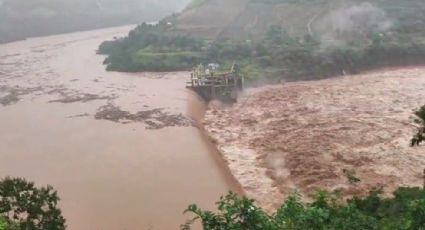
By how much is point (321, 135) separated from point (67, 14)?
51444 millimetres

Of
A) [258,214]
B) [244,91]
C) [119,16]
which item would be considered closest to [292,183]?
[258,214]

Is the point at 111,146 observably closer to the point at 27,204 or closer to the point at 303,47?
the point at 27,204

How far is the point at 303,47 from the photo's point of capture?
1428 inches

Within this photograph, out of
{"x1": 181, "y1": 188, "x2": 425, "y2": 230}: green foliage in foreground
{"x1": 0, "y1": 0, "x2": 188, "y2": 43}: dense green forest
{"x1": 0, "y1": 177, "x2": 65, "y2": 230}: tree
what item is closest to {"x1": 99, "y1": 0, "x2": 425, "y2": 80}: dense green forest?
{"x1": 0, "y1": 0, "x2": 188, "y2": 43}: dense green forest

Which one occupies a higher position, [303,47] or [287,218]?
[303,47]

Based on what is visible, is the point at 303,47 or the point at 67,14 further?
the point at 67,14

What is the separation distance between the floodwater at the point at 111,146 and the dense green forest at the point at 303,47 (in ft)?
9.48

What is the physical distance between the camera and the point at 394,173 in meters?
17.3

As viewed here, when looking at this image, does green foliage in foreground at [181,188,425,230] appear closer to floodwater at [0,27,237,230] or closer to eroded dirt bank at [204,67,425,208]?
eroded dirt bank at [204,67,425,208]

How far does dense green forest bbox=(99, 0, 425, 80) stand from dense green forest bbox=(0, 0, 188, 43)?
16.8 m

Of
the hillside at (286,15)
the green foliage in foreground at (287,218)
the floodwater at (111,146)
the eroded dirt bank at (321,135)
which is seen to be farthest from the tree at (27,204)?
the hillside at (286,15)

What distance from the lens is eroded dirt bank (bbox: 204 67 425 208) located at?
17.3 metres

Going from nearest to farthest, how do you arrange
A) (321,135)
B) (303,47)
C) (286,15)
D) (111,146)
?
(321,135) → (111,146) → (303,47) → (286,15)

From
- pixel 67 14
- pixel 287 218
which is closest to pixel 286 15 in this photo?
pixel 67 14
